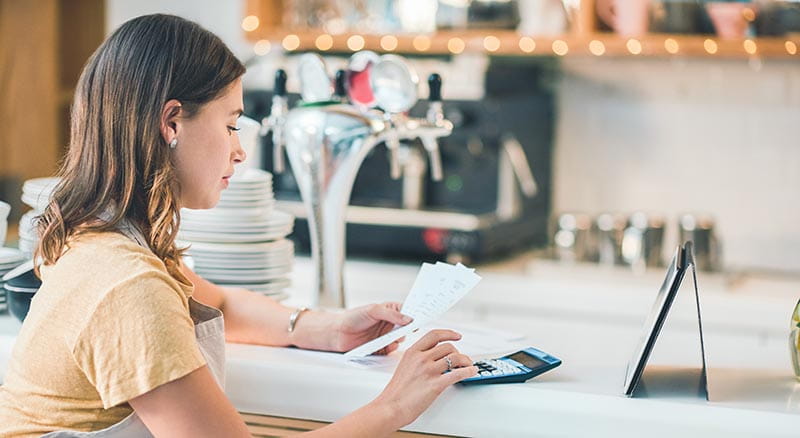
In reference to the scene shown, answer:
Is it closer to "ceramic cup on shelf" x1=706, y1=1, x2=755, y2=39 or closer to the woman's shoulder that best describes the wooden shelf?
"ceramic cup on shelf" x1=706, y1=1, x2=755, y2=39

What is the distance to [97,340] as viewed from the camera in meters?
1.33

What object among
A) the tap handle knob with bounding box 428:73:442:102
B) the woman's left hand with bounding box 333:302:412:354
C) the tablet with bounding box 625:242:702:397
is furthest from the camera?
the tap handle knob with bounding box 428:73:442:102

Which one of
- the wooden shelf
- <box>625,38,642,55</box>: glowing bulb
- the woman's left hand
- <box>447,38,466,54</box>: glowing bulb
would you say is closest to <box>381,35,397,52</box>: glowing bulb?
the wooden shelf

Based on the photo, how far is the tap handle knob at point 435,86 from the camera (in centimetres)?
216

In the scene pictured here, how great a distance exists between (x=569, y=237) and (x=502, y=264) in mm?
220

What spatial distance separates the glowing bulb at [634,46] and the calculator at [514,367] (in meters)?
1.78

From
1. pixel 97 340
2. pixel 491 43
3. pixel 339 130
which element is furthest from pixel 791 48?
pixel 97 340

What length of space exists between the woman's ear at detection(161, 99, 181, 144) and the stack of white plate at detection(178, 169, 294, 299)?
673mm

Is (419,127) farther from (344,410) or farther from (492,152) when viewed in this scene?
(492,152)

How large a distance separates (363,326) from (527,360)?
0.28 meters

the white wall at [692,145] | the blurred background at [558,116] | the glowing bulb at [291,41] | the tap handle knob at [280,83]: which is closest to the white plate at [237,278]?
the tap handle knob at [280,83]

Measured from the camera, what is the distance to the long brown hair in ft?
4.70

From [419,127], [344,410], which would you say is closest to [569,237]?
[419,127]

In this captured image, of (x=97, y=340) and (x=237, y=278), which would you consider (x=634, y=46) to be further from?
(x=97, y=340)
